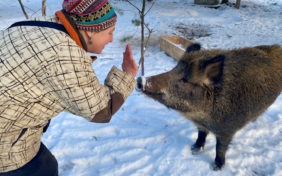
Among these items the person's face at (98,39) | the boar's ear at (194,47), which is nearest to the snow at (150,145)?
the boar's ear at (194,47)

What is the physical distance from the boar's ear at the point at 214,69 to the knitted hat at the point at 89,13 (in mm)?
1037

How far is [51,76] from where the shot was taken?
1.25 meters

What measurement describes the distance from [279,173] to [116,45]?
6055 millimetres

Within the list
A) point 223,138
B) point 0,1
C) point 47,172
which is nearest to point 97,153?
point 47,172

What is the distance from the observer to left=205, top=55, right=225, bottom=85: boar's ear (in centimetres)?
190

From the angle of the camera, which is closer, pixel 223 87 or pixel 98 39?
pixel 98 39

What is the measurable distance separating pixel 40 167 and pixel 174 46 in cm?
473

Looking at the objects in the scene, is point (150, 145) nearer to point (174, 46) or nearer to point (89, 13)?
point (89, 13)

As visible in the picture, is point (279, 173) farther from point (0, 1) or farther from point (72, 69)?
point (0, 1)

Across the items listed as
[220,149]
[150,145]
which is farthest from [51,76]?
[220,149]

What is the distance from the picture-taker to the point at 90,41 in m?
1.55

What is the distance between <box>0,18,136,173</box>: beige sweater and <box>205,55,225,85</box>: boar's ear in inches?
40.8

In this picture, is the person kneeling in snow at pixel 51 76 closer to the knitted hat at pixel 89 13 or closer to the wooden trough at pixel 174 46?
the knitted hat at pixel 89 13

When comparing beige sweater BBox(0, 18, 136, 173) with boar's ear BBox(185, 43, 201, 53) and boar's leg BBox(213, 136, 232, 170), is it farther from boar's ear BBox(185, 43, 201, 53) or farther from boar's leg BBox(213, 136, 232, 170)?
boar's leg BBox(213, 136, 232, 170)
